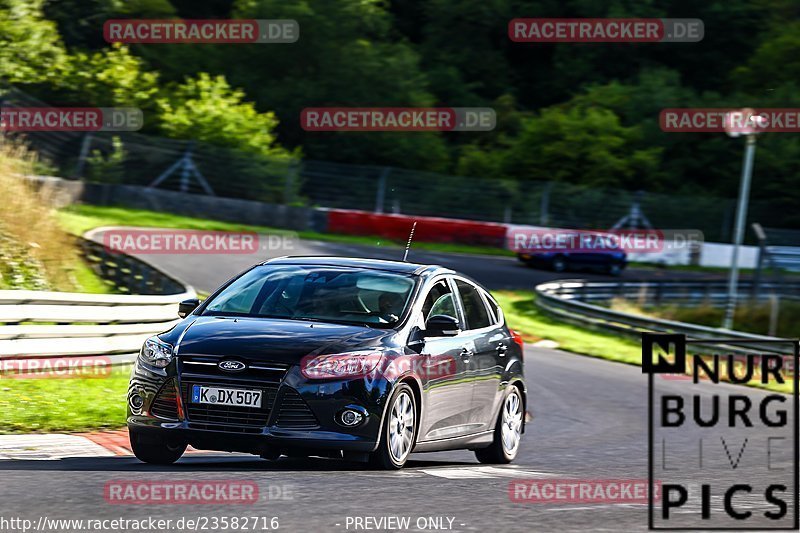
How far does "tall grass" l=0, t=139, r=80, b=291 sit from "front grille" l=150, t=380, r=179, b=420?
924 centimetres

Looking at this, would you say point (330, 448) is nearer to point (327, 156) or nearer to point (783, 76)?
point (327, 156)

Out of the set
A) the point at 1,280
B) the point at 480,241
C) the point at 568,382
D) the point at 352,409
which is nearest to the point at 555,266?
the point at 480,241

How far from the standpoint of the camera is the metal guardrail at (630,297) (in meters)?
25.6

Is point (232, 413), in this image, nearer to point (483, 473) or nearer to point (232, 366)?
point (232, 366)

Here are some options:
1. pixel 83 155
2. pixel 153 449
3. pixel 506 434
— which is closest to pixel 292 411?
pixel 153 449

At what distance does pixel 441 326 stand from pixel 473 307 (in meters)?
1.47

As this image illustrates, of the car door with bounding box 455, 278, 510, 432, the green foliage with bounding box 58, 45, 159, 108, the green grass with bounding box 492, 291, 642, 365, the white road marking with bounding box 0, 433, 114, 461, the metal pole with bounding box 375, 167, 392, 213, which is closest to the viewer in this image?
the white road marking with bounding box 0, 433, 114, 461

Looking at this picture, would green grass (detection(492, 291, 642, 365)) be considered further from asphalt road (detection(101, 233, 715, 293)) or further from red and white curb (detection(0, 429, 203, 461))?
red and white curb (detection(0, 429, 203, 461))

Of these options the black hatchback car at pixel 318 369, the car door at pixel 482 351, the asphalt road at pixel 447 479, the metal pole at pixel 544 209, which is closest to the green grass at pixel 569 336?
the asphalt road at pixel 447 479

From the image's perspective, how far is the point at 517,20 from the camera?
61.0 m

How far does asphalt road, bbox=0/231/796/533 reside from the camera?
259 inches

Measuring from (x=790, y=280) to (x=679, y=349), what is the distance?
30.9 meters

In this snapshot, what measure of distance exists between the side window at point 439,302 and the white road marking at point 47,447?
8.54 ft

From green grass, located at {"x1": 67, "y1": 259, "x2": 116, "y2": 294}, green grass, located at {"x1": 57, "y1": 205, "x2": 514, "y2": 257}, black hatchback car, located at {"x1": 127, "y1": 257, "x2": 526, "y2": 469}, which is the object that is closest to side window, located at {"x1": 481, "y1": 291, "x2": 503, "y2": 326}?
black hatchback car, located at {"x1": 127, "y1": 257, "x2": 526, "y2": 469}
